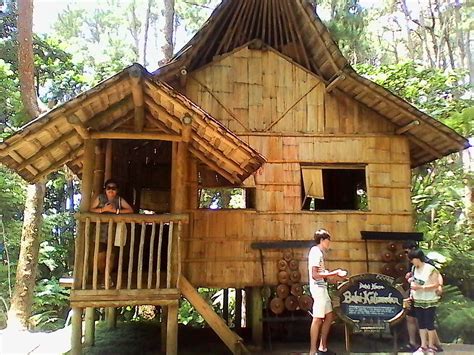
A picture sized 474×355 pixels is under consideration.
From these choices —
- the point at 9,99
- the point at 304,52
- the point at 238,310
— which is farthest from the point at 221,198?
the point at 304,52

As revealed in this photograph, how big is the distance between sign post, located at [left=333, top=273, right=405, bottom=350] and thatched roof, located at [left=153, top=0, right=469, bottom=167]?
369 centimetres

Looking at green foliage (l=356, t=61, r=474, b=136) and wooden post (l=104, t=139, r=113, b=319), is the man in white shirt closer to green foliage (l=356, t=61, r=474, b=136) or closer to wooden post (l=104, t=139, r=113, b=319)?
wooden post (l=104, t=139, r=113, b=319)

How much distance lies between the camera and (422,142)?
30.2 ft

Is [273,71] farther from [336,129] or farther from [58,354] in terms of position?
[58,354]

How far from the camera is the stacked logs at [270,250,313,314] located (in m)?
8.35

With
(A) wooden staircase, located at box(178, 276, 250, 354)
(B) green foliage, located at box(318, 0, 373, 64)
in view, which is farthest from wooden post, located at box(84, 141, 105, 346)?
(B) green foliage, located at box(318, 0, 373, 64)

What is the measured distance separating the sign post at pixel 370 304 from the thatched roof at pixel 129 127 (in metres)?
2.16

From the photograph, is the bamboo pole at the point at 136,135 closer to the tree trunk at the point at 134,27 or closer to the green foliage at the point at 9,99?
the green foliage at the point at 9,99

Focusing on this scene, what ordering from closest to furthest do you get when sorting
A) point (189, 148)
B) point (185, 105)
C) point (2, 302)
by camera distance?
point (185, 105) < point (189, 148) < point (2, 302)

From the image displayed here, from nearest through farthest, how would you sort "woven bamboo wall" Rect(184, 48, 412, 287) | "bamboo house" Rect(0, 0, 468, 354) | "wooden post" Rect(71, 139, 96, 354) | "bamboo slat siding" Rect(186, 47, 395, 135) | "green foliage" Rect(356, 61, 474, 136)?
"wooden post" Rect(71, 139, 96, 354), "bamboo house" Rect(0, 0, 468, 354), "woven bamboo wall" Rect(184, 48, 412, 287), "bamboo slat siding" Rect(186, 47, 395, 135), "green foliage" Rect(356, 61, 474, 136)

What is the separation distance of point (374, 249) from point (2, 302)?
45.5 feet

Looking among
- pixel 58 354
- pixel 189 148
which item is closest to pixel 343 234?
pixel 189 148

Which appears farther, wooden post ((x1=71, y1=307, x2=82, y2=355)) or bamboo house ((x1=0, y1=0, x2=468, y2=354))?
bamboo house ((x1=0, y1=0, x2=468, y2=354))

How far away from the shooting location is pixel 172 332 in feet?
20.8
